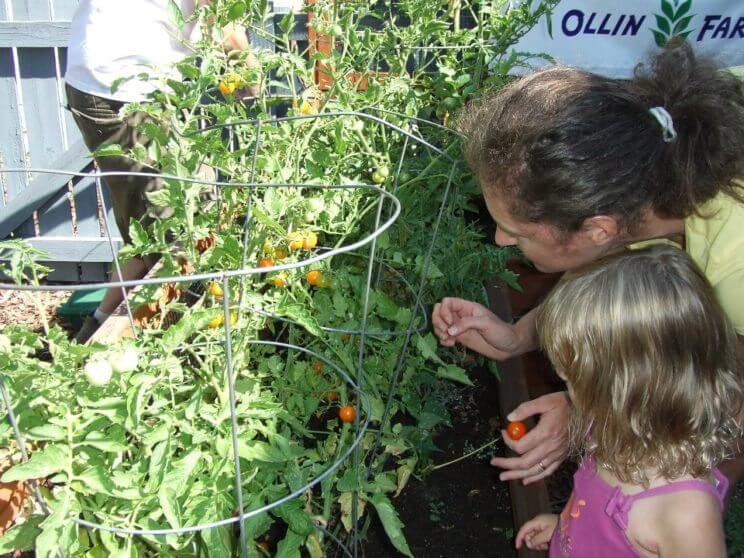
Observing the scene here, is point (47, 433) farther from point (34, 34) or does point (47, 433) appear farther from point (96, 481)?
point (34, 34)

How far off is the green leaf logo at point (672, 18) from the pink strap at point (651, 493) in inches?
86.7

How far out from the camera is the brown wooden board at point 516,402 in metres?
1.38

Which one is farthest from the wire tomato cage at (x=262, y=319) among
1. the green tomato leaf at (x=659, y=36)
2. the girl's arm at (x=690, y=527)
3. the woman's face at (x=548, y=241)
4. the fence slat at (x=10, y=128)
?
the fence slat at (x=10, y=128)

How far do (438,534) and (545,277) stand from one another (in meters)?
0.89

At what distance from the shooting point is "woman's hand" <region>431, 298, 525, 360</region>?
1471mm

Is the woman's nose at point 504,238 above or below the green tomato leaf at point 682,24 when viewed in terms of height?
below

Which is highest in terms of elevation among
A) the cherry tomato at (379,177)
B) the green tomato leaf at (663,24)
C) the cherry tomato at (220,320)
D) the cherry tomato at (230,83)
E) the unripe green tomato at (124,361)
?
the green tomato leaf at (663,24)

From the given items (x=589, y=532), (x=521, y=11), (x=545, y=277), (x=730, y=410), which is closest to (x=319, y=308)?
(x=589, y=532)

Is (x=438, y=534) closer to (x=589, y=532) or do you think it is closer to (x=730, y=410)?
(x=589, y=532)

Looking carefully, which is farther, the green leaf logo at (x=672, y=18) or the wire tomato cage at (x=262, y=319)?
the green leaf logo at (x=672, y=18)

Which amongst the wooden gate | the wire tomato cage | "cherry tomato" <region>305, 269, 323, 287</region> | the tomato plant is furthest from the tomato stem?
the wooden gate

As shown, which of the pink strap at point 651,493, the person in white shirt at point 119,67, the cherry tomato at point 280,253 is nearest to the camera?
the pink strap at point 651,493

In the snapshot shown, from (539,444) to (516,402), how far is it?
0.23 meters

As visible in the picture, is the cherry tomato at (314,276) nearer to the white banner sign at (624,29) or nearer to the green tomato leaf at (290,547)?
the green tomato leaf at (290,547)
